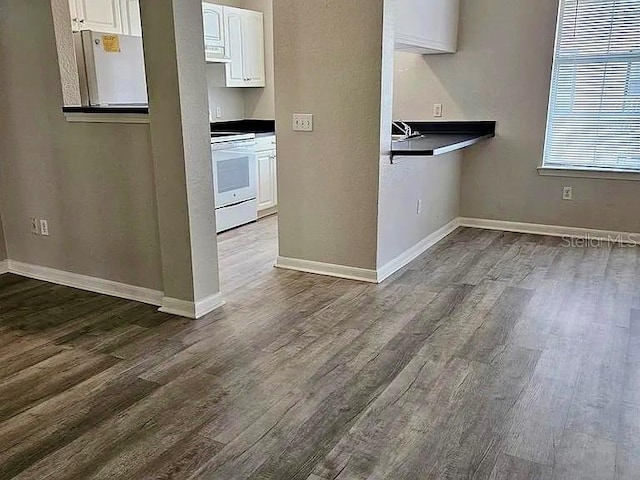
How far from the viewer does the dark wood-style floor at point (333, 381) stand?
199cm

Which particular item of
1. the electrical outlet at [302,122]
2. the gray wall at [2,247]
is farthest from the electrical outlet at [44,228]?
the electrical outlet at [302,122]

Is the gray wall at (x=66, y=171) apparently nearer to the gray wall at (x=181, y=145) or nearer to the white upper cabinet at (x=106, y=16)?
the gray wall at (x=181, y=145)

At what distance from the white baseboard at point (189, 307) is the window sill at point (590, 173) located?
10.9ft

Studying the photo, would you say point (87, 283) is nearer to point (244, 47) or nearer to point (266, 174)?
point (266, 174)

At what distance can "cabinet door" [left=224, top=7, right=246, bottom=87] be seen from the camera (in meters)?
5.76

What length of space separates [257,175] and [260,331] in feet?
9.85

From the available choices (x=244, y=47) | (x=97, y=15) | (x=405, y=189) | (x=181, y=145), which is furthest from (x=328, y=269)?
(x=244, y=47)

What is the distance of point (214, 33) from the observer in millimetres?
5512

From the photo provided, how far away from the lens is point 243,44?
19.9 ft

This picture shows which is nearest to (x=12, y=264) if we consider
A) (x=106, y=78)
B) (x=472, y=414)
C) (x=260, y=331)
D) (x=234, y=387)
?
(x=106, y=78)

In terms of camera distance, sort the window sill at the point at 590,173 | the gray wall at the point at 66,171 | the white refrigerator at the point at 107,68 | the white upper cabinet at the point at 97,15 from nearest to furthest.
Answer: the gray wall at the point at 66,171
the white refrigerator at the point at 107,68
the white upper cabinet at the point at 97,15
the window sill at the point at 590,173

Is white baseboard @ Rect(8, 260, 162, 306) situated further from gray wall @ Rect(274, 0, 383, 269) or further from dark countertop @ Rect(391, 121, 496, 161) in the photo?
dark countertop @ Rect(391, 121, 496, 161)

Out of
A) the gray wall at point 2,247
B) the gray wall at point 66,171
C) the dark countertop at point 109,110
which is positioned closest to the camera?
the dark countertop at point 109,110

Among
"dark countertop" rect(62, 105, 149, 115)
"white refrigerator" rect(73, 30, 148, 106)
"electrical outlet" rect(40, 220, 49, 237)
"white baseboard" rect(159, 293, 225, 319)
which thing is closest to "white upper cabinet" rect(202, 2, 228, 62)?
"white refrigerator" rect(73, 30, 148, 106)
